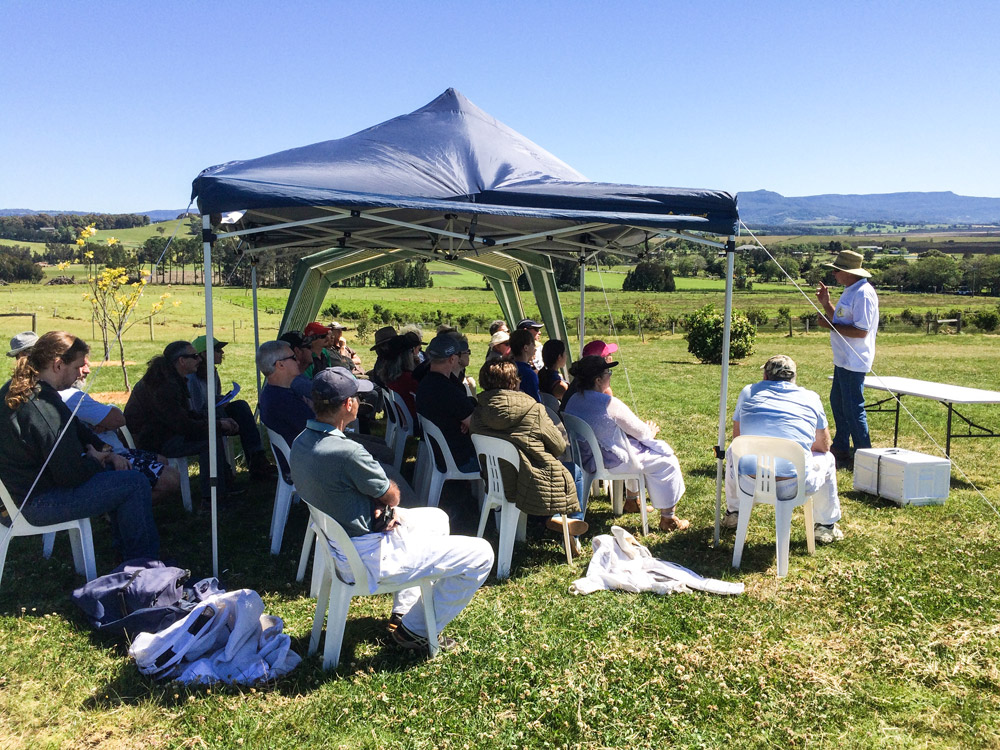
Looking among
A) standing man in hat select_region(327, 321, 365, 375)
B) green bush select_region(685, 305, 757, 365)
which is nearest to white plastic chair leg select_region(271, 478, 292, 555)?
standing man in hat select_region(327, 321, 365, 375)

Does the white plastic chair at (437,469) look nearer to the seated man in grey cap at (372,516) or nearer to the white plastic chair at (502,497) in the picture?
the white plastic chair at (502,497)

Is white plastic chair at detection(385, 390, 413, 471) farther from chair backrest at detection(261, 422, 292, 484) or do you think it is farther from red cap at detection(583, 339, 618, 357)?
red cap at detection(583, 339, 618, 357)

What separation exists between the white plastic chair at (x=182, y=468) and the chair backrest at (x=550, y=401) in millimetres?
2567

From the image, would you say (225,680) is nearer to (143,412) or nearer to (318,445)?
(318,445)

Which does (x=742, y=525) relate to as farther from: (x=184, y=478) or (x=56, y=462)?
(x=184, y=478)

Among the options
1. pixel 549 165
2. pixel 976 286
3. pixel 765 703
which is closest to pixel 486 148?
pixel 549 165

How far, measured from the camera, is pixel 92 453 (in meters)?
4.52

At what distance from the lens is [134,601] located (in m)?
3.43

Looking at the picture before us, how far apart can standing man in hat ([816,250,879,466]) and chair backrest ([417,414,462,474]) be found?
3.19 m

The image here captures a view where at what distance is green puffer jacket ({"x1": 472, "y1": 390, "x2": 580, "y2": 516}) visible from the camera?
4.13m

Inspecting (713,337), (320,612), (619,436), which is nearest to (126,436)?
(320,612)

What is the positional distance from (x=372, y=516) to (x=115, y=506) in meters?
1.76

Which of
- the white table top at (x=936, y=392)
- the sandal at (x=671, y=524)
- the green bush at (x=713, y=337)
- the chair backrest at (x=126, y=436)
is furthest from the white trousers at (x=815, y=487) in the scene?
the green bush at (x=713, y=337)

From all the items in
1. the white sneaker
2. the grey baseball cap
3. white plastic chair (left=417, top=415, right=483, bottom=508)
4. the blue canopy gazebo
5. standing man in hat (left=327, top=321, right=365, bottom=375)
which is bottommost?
the white sneaker
